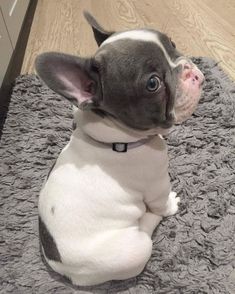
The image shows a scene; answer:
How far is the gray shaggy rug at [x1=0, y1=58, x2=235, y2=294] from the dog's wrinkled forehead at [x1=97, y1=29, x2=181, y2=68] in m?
0.62

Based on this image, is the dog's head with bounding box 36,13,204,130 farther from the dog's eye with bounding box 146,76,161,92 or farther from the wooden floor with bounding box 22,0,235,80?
the wooden floor with bounding box 22,0,235,80

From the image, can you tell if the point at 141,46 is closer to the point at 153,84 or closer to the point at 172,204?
the point at 153,84

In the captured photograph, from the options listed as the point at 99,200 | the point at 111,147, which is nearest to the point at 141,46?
the point at 111,147

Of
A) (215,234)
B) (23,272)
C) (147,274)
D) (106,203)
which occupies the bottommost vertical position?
(23,272)

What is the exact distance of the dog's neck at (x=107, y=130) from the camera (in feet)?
3.71

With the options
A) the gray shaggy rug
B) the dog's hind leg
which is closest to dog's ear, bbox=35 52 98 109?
the dog's hind leg

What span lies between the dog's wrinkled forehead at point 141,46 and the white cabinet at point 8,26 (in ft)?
3.43

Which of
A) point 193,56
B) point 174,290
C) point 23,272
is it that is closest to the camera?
point 174,290

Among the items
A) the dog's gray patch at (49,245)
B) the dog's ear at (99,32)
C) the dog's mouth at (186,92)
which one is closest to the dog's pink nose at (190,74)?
the dog's mouth at (186,92)

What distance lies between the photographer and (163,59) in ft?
3.53

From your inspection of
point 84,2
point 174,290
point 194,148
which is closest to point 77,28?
point 84,2

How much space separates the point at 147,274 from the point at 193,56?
1245mm

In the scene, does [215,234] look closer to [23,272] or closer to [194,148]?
[194,148]

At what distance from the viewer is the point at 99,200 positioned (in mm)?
1145
